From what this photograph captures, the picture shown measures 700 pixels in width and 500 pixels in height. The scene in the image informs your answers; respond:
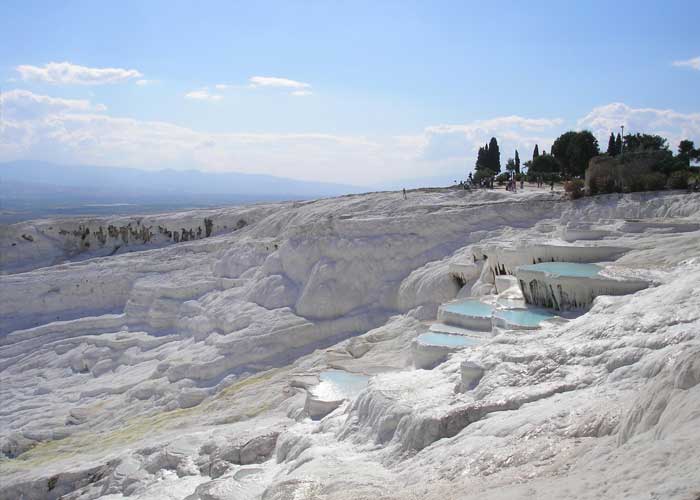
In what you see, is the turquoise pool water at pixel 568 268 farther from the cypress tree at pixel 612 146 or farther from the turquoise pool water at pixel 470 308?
the cypress tree at pixel 612 146

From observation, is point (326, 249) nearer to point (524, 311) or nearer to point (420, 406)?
point (524, 311)

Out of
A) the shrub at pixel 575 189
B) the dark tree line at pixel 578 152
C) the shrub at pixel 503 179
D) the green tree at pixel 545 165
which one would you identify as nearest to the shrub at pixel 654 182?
the shrub at pixel 575 189

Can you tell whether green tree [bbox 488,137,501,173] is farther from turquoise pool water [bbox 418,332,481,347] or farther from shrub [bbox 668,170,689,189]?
turquoise pool water [bbox 418,332,481,347]

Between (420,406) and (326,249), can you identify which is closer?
(420,406)

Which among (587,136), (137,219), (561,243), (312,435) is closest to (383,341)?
(561,243)

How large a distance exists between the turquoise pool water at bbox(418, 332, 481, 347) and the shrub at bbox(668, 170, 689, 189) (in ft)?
39.7

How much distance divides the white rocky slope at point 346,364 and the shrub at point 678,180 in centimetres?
116

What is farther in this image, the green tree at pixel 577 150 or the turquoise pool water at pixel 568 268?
the green tree at pixel 577 150

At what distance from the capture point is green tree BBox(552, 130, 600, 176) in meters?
32.4

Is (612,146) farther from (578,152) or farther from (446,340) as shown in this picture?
(446,340)

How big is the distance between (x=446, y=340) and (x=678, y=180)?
12609mm

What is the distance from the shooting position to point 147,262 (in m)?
31.6

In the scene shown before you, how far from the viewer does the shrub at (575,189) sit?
907 inches

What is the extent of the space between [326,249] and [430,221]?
390 cm
